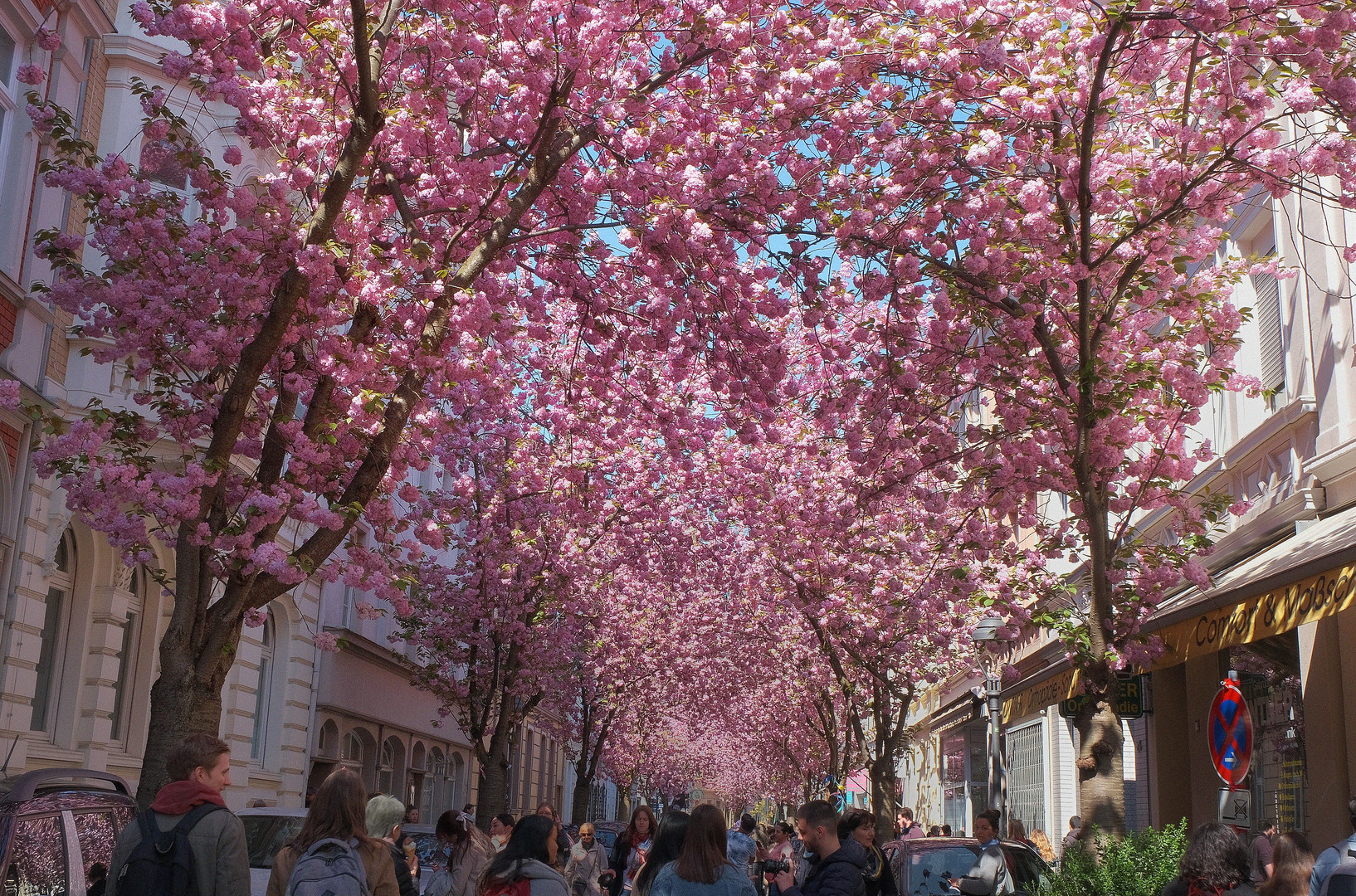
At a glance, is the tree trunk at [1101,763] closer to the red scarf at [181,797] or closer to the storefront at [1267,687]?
the storefront at [1267,687]

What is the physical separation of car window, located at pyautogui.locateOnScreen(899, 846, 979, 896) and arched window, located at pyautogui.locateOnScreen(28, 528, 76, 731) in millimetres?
9698

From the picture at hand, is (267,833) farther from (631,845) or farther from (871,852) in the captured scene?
(871,852)

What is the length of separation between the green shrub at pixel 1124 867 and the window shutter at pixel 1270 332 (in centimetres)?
684

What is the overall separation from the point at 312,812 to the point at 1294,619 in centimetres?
814

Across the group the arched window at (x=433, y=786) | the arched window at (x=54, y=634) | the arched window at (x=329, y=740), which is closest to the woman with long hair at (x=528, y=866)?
the arched window at (x=54, y=634)

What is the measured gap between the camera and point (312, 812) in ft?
19.2

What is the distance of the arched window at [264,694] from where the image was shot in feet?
75.9

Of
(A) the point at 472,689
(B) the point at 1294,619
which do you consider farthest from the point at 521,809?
(B) the point at 1294,619

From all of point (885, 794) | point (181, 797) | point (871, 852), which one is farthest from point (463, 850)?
point (885, 794)

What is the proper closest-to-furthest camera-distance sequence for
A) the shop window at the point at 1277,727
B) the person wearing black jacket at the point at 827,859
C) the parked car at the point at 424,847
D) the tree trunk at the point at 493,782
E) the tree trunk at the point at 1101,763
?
the person wearing black jacket at the point at 827,859 → the tree trunk at the point at 1101,763 → the shop window at the point at 1277,727 → the parked car at the point at 424,847 → the tree trunk at the point at 493,782

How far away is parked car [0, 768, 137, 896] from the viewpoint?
6340mm

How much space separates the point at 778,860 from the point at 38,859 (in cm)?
410

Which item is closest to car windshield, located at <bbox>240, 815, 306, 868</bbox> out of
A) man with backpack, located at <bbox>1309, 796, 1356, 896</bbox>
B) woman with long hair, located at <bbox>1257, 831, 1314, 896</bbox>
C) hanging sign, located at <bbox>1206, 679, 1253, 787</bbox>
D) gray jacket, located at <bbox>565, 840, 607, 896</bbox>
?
gray jacket, located at <bbox>565, 840, 607, 896</bbox>

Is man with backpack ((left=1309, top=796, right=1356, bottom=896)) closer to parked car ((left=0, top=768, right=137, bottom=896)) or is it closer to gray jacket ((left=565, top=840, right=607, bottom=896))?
parked car ((left=0, top=768, right=137, bottom=896))
